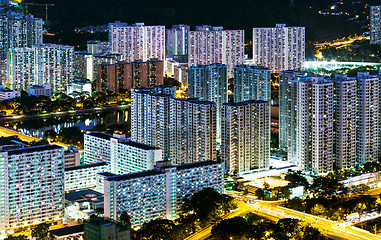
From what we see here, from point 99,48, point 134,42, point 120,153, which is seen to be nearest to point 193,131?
point 120,153

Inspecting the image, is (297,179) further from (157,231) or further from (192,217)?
(157,231)

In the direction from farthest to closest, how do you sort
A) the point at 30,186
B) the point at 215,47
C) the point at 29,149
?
the point at 215,47
the point at 29,149
the point at 30,186

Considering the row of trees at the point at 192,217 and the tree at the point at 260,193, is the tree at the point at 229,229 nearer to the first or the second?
the row of trees at the point at 192,217

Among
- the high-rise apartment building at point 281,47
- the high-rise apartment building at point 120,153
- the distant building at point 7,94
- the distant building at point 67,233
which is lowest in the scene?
the distant building at point 67,233

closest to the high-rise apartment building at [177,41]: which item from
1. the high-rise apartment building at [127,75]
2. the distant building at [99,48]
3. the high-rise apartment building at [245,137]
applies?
the distant building at [99,48]

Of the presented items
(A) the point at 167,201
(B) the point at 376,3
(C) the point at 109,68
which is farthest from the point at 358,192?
(B) the point at 376,3

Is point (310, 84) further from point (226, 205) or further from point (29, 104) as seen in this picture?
point (29, 104)

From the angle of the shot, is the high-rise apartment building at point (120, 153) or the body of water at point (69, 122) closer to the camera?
the high-rise apartment building at point (120, 153)
